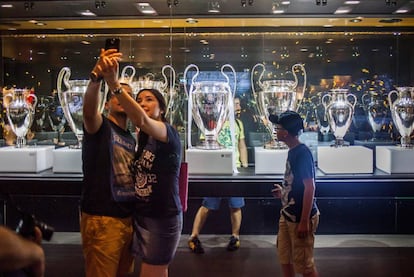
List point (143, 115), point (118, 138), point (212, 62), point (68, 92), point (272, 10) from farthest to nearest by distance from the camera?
point (212, 62) → point (272, 10) → point (68, 92) → point (118, 138) → point (143, 115)

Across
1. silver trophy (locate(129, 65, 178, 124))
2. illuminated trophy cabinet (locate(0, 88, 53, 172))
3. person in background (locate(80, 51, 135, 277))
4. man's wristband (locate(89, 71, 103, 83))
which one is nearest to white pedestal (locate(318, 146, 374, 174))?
silver trophy (locate(129, 65, 178, 124))

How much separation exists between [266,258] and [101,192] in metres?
1.78

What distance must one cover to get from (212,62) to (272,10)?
0.58 metres

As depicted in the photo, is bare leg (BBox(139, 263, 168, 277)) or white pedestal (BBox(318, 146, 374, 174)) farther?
white pedestal (BBox(318, 146, 374, 174))

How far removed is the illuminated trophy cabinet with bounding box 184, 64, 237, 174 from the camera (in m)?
2.84

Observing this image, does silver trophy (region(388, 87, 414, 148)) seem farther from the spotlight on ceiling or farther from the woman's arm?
the spotlight on ceiling

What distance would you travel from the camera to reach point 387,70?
3.76 metres

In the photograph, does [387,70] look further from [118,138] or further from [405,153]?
[118,138]

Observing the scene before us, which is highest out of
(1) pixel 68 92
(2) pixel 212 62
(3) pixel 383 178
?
(2) pixel 212 62

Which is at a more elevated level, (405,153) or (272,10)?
(272,10)

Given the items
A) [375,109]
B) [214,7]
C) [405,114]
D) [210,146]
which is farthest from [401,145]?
[214,7]

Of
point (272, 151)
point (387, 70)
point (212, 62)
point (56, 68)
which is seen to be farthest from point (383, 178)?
point (56, 68)

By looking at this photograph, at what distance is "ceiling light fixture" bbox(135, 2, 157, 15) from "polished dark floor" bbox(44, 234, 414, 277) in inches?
68.5

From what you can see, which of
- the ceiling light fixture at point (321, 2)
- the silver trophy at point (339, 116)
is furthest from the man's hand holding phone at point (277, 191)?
the ceiling light fixture at point (321, 2)
